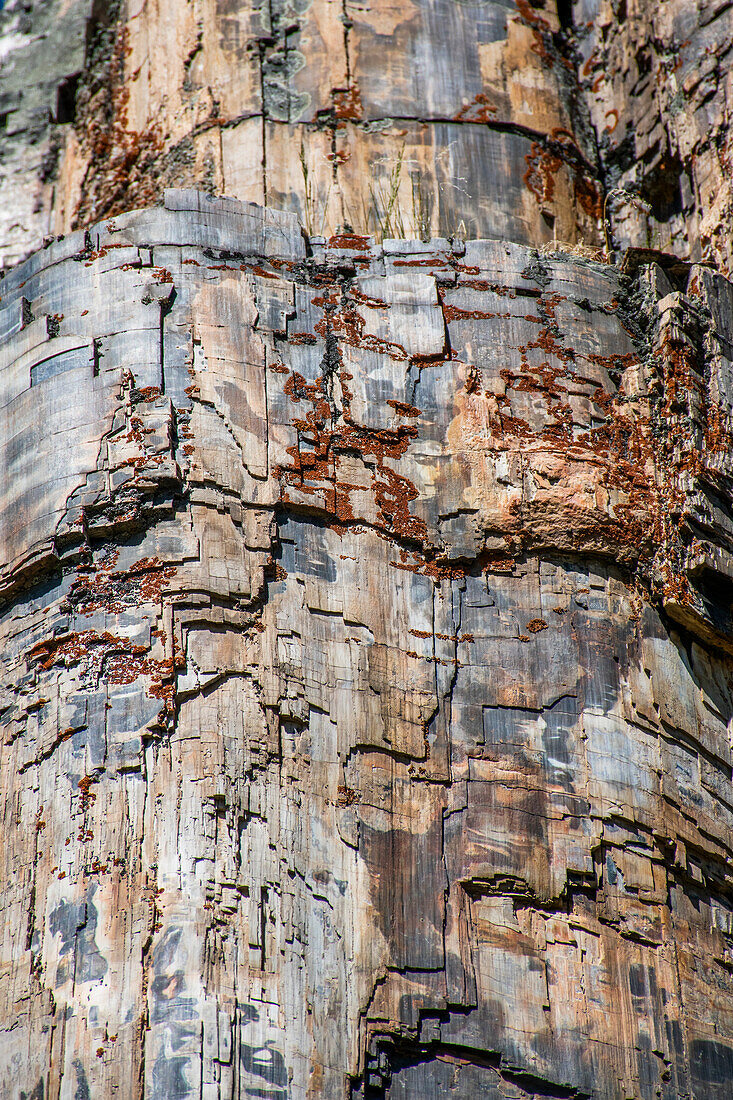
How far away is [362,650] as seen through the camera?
586 centimetres

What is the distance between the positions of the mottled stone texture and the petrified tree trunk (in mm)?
62

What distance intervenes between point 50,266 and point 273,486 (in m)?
1.51

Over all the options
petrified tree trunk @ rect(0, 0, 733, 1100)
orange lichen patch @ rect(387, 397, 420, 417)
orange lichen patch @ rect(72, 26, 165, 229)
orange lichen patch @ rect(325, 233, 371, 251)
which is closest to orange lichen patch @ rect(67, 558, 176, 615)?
petrified tree trunk @ rect(0, 0, 733, 1100)

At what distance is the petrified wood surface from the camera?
17.1 ft

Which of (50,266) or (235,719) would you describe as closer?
(235,719)

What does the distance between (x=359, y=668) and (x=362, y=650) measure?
0.08m

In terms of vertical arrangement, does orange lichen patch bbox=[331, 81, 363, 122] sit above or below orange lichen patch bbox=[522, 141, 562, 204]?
above

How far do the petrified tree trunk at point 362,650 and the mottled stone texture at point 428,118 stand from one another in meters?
0.06

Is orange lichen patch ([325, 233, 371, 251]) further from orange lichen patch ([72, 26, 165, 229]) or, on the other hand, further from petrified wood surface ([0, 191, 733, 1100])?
orange lichen patch ([72, 26, 165, 229])

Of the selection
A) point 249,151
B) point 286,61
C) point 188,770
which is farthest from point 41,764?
point 286,61

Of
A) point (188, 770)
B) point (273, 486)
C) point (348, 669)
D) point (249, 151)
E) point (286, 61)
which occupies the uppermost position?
point (286, 61)

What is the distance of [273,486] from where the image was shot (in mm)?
5980

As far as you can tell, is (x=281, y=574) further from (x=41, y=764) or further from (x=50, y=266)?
(x=50, y=266)

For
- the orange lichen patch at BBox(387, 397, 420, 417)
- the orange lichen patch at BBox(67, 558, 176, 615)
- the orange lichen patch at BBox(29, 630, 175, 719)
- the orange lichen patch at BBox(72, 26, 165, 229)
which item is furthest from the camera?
the orange lichen patch at BBox(72, 26, 165, 229)
